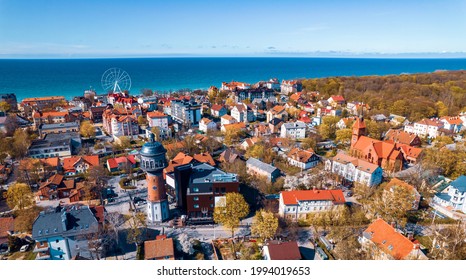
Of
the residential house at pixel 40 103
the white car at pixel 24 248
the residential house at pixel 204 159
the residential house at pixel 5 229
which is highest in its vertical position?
the residential house at pixel 40 103

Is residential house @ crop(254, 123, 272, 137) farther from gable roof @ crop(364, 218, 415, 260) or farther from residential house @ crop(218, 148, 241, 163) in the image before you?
gable roof @ crop(364, 218, 415, 260)

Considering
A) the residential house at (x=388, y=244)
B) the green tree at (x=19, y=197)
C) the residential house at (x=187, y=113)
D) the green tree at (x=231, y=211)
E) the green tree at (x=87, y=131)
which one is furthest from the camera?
the residential house at (x=187, y=113)

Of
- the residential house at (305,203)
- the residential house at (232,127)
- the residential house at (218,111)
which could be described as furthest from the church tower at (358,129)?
the residential house at (218,111)

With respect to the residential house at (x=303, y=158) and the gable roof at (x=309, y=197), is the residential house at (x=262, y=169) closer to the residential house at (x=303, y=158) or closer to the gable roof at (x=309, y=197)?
the residential house at (x=303, y=158)

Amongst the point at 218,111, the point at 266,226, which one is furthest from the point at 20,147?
the point at 218,111

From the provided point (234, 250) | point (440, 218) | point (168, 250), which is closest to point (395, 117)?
point (440, 218)

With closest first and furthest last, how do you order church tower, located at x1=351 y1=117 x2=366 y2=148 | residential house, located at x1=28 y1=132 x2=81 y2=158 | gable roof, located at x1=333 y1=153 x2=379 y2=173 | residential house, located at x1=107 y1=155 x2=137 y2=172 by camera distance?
gable roof, located at x1=333 y1=153 x2=379 y2=173 → residential house, located at x1=107 y1=155 x2=137 y2=172 → church tower, located at x1=351 y1=117 x2=366 y2=148 → residential house, located at x1=28 y1=132 x2=81 y2=158

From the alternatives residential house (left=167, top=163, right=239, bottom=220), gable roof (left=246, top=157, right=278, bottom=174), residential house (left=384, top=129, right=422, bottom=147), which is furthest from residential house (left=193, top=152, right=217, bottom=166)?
residential house (left=384, top=129, right=422, bottom=147)
